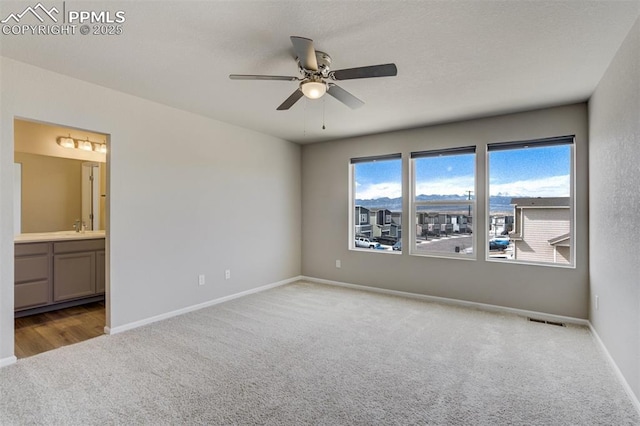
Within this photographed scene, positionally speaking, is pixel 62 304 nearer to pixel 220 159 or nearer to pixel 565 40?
pixel 220 159

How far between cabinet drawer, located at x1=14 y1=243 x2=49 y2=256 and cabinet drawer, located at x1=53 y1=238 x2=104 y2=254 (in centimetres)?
9

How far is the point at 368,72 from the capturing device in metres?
2.06

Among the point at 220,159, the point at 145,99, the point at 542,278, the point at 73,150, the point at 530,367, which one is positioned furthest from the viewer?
the point at 73,150

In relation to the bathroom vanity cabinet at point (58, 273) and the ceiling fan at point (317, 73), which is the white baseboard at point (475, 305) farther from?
the bathroom vanity cabinet at point (58, 273)

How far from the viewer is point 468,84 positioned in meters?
2.93

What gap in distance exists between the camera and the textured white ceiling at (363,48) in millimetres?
1862

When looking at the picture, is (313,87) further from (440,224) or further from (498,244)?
(498,244)

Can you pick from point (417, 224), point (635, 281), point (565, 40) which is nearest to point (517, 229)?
point (417, 224)

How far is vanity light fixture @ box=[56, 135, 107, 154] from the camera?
438 cm

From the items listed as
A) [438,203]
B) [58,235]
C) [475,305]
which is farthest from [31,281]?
[475,305]

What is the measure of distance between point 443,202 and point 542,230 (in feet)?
3.87

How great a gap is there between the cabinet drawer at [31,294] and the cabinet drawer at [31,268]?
69 mm

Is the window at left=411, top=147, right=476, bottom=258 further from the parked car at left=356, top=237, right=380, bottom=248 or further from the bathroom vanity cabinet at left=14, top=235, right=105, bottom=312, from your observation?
the bathroom vanity cabinet at left=14, top=235, right=105, bottom=312

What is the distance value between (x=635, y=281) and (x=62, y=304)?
18.7ft
